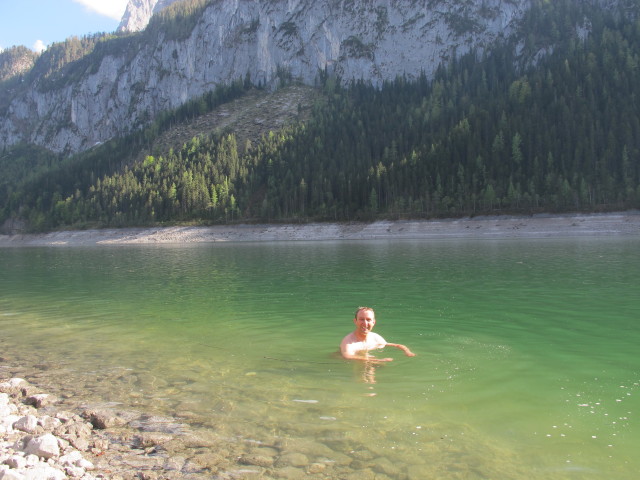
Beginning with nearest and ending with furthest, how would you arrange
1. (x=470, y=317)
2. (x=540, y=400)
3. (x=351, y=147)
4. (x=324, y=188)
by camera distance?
1. (x=540, y=400)
2. (x=470, y=317)
3. (x=324, y=188)
4. (x=351, y=147)

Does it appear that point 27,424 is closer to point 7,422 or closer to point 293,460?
point 7,422

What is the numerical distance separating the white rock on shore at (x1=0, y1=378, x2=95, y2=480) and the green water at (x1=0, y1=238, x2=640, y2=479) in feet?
5.23

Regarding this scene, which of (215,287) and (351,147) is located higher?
(351,147)

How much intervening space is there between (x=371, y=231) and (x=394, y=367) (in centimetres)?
8502

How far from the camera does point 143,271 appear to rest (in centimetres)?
3662

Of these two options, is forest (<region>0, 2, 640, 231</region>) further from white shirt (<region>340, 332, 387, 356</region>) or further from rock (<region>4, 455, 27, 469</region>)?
rock (<region>4, 455, 27, 469</region>)

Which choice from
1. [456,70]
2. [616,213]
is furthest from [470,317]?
[456,70]

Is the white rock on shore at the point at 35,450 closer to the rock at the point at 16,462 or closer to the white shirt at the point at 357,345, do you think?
the rock at the point at 16,462

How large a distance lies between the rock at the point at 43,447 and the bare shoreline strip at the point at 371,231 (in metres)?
76.4

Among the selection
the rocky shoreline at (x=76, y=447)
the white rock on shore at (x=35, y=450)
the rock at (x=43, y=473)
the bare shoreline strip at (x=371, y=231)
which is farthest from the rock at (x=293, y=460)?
the bare shoreline strip at (x=371, y=231)

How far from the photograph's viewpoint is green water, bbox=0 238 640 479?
20.5 feet

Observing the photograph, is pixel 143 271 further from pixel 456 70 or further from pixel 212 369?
pixel 456 70

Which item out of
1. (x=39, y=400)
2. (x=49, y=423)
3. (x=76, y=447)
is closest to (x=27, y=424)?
(x=49, y=423)

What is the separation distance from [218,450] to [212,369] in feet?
13.6
